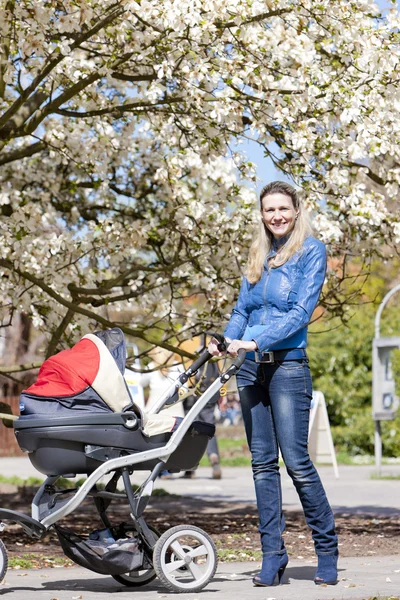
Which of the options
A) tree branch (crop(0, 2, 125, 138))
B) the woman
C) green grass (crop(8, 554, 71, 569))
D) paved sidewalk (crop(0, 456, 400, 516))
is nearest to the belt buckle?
the woman

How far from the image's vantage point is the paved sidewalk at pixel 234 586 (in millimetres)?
5480

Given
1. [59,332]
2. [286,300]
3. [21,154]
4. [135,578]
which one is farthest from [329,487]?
[286,300]

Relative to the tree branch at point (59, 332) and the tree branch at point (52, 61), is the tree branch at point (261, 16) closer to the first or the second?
the tree branch at point (52, 61)

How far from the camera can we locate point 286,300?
231 inches

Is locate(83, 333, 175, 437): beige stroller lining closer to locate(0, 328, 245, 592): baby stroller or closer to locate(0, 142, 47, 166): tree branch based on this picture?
locate(0, 328, 245, 592): baby stroller

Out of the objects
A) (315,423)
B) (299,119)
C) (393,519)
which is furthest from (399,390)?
(299,119)

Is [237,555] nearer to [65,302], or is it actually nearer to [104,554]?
[104,554]

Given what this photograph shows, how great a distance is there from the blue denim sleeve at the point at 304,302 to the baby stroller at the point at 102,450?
15 cm

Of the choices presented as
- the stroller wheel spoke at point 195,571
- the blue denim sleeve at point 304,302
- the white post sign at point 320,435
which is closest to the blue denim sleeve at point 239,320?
the blue denim sleeve at point 304,302

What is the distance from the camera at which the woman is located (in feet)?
19.0

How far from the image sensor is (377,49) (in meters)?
7.59

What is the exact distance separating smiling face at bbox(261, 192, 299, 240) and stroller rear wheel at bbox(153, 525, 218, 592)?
156 cm

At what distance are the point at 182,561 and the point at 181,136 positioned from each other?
441 centimetres

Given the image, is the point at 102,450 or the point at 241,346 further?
the point at 241,346
